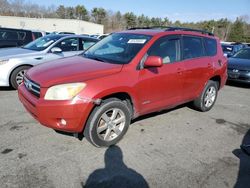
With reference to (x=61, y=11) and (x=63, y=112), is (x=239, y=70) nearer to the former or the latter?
(x=63, y=112)

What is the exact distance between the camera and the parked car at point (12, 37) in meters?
9.70

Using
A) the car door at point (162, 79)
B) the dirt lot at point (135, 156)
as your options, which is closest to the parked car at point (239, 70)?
the dirt lot at point (135, 156)

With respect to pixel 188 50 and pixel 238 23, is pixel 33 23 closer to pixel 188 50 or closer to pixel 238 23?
pixel 238 23

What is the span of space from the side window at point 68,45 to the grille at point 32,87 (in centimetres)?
368

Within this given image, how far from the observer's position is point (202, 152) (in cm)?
373

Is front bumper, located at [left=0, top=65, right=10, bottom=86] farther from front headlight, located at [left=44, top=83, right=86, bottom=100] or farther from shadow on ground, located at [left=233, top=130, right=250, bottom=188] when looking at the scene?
shadow on ground, located at [left=233, top=130, right=250, bottom=188]

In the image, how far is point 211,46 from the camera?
18.1 feet

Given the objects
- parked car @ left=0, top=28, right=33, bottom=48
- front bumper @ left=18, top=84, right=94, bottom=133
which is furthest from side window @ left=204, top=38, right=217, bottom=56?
parked car @ left=0, top=28, right=33, bottom=48

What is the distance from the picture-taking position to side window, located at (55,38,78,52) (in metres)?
7.33

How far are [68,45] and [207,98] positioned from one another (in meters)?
4.43

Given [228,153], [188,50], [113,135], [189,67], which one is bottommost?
[228,153]

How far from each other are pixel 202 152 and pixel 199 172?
1.97 ft

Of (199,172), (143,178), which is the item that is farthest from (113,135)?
A: (199,172)

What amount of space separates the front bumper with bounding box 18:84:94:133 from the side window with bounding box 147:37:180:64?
1.50 metres
